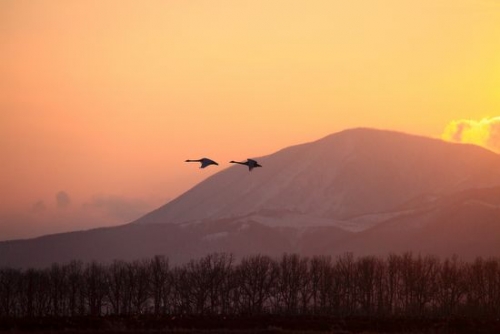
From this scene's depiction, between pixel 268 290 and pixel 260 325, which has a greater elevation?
pixel 268 290

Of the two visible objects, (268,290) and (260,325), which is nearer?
(260,325)

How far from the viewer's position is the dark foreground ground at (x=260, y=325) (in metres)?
56.6

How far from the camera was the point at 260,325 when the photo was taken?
201ft

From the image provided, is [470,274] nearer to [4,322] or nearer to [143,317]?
[143,317]

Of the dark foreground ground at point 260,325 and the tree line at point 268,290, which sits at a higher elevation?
the tree line at point 268,290

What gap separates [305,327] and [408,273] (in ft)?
160

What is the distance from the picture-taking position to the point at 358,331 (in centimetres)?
5628

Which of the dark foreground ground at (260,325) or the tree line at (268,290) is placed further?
the tree line at (268,290)

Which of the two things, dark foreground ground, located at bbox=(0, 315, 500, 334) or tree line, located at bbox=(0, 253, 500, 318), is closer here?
dark foreground ground, located at bbox=(0, 315, 500, 334)

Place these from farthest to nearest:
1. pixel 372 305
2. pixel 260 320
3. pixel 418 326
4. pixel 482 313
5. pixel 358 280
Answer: pixel 358 280 → pixel 372 305 → pixel 482 313 → pixel 260 320 → pixel 418 326

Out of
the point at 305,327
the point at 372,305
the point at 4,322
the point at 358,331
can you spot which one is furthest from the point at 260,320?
the point at 372,305

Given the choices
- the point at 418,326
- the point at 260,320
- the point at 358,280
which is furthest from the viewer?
the point at 358,280

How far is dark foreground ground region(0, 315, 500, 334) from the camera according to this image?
186 ft

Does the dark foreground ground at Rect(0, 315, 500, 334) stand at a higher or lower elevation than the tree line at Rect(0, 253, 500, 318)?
lower
